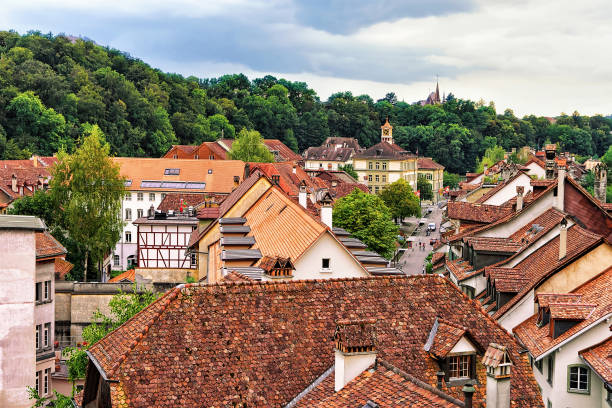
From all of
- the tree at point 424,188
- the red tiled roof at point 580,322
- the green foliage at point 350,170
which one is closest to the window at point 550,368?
the red tiled roof at point 580,322

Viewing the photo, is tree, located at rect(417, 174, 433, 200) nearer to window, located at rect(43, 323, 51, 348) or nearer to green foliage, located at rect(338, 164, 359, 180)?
green foliage, located at rect(338, 164, 359, 180)

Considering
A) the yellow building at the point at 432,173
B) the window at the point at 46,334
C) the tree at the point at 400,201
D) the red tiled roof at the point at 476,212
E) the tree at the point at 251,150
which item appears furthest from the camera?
the yellow building at the point at 432,173

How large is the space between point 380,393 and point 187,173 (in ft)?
237

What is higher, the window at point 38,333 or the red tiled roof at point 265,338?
the red tiled roof at point 265,338

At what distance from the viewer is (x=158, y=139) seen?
140m

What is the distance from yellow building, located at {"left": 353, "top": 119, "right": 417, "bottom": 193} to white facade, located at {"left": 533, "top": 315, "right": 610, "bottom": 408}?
12414 centimetres

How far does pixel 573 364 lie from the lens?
84.5ft

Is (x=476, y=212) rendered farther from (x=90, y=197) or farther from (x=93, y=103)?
(x=93, y=103)

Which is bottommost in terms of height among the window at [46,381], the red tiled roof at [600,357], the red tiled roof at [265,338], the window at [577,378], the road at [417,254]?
the window at [46,381]

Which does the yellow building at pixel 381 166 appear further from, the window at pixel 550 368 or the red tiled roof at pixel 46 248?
the window at pixel 550 368

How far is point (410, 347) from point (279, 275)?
560 cm

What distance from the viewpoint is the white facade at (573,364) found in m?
25.3

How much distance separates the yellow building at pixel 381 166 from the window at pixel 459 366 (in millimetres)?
133244

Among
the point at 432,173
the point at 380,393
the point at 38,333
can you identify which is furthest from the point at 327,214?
the point at 432,173
